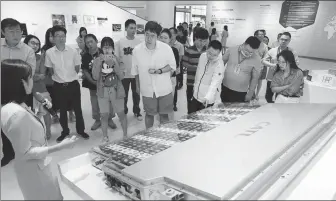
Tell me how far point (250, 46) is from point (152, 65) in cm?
87

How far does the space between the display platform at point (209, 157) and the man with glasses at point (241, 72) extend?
3.67ft

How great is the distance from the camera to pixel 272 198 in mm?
613

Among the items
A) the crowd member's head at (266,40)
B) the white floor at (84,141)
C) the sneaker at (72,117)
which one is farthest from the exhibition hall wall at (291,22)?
the sneaker at (72,117)

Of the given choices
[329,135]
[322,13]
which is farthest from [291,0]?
[329,135]

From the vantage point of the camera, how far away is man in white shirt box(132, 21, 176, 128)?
2.19m

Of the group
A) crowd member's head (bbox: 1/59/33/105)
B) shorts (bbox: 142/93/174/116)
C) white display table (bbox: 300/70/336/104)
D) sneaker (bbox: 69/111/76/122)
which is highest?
crowd member's head (bbox: 1/59/33/105)

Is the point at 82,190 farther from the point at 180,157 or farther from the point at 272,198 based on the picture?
the point at 272,198

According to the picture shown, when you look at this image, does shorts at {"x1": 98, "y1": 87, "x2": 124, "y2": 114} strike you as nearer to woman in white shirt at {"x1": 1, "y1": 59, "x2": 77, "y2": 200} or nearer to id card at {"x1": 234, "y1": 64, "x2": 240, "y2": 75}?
id card at {"x1": 234, "y1": 64, "x2": 240, "y2": 75}

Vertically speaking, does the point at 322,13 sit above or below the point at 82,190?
above

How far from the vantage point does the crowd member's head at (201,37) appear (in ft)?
8.95

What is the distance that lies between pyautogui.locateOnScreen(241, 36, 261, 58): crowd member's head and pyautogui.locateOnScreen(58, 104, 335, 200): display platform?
1063 mm

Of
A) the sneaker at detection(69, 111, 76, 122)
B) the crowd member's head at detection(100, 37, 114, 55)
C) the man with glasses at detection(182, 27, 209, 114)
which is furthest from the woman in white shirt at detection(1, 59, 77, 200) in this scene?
the man with glasses at detection(182, 27, 209, 114)

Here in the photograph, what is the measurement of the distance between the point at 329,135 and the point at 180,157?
80 centimetres

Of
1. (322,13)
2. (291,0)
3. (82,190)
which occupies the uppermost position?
(291,0)
